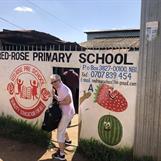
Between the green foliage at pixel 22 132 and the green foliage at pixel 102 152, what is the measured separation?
0.88 metres

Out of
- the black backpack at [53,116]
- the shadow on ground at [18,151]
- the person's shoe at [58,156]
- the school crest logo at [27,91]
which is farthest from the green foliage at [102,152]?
the school crest logo at [27,91]

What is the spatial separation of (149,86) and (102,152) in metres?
1.45

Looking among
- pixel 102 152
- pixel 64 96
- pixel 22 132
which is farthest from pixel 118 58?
pixel 22 132

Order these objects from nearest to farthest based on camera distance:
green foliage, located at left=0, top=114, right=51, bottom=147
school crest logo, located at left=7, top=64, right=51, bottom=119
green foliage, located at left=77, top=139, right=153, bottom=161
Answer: green foliage, located at left=77, top=139, right=153, bottom=161, green foliage, located at left=0, top=114, right=51, bottom=147, school crest logo, located at left=7, top=64, right=51, bottom=119

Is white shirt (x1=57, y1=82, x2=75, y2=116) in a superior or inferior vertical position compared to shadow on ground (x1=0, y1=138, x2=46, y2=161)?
superior

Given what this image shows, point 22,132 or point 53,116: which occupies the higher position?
point 53,116

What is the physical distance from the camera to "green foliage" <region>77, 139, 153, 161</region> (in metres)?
5.95

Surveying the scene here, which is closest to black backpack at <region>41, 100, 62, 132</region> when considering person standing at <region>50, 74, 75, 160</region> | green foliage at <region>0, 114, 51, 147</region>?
person standing at <region>50, 74, 75, 160</region>

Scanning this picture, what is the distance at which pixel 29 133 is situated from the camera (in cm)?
738

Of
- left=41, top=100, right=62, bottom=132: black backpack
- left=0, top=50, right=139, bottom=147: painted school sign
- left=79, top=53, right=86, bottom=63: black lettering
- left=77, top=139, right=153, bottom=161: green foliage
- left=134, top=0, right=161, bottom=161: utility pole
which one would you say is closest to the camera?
left=134, top=0, right=161, bottom=161: utility pole

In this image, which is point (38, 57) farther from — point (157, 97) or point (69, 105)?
point (157, 97)

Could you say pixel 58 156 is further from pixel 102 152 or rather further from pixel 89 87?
pixel 89 87

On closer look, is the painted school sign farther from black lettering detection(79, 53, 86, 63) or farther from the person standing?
the person standing

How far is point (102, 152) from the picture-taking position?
618 cm
